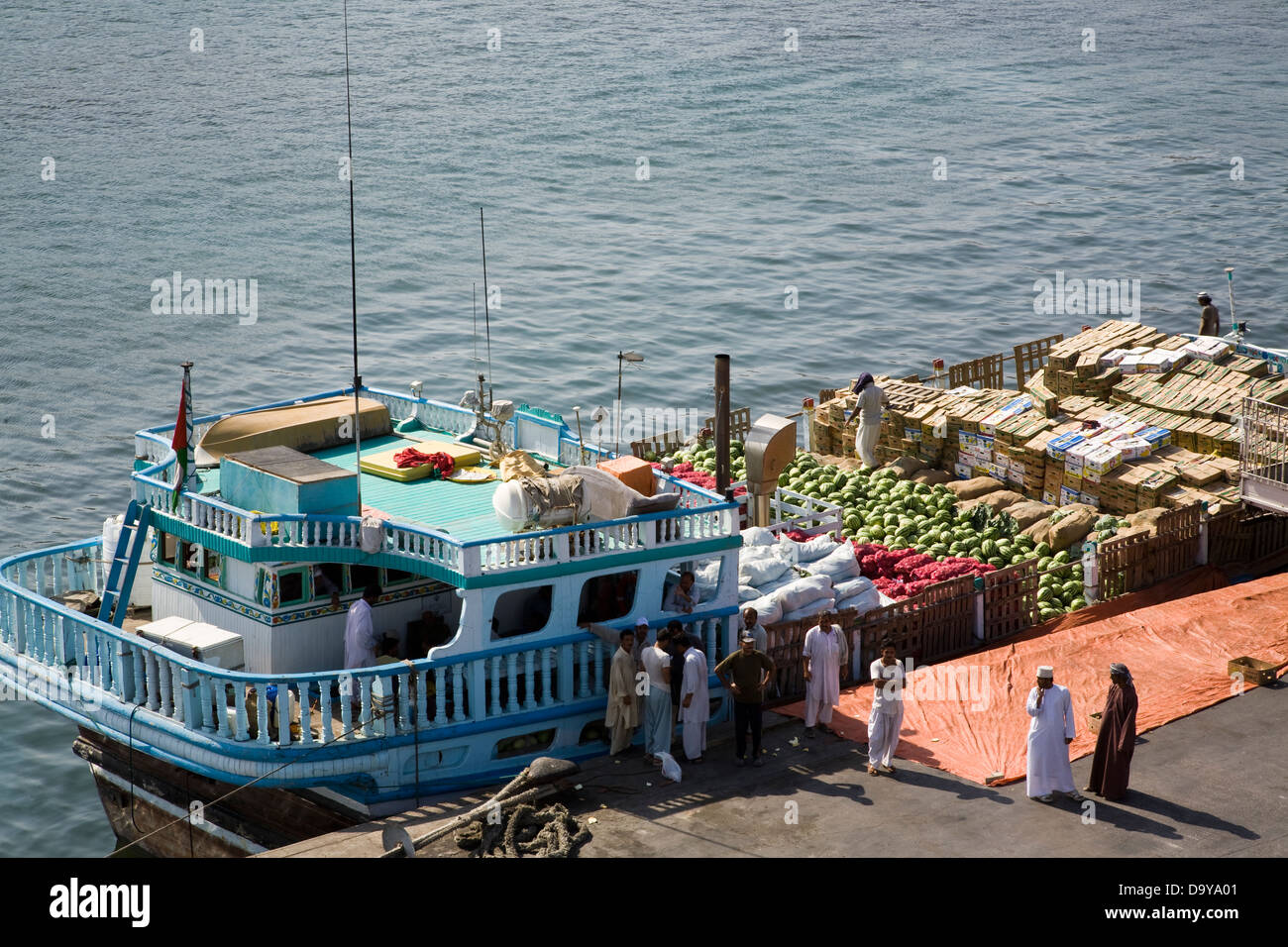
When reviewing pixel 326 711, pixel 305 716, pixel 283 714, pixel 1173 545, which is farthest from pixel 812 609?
pixel 1173 545

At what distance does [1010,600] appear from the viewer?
790 inches

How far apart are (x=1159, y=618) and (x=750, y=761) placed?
273 inches

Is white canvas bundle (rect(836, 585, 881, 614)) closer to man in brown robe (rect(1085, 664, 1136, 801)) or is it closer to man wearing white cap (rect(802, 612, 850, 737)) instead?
man wearing white cap (rect(802, 612, 850, 737))

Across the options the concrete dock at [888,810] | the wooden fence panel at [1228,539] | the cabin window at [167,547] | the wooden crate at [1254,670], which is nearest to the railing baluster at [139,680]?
the cabin window at [167,547]

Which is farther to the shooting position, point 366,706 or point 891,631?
point 891,631

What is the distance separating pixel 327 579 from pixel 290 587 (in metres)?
0.40

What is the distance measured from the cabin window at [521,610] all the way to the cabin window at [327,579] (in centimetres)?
167

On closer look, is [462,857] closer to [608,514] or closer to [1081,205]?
[608,514]

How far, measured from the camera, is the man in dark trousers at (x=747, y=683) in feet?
51.2

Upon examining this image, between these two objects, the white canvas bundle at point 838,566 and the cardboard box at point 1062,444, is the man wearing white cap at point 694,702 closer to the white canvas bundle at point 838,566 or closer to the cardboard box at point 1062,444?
the white canvas bundle at point 838,566

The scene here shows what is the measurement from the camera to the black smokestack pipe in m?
20.5

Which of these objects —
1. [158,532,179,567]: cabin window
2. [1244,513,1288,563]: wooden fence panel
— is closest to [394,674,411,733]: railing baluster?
[158,532,179,567]: cabin window

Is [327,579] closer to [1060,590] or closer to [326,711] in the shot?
[326,711]

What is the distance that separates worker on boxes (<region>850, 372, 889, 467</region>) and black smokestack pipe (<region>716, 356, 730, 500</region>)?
491 centimetres
